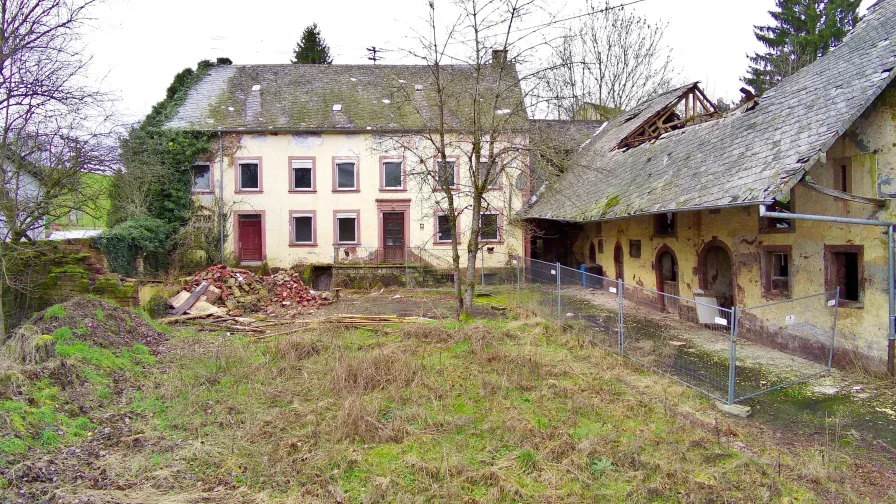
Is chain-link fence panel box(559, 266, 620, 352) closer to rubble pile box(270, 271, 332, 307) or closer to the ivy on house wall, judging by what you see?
rubble pile box(270, 271, 332, 307)

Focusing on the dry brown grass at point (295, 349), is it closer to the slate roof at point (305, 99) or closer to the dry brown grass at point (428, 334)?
the dry brown grass at point (428, 334)

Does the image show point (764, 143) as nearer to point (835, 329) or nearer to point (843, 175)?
point (843, 175)

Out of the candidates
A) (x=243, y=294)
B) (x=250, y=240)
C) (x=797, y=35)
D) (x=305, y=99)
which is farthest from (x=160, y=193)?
(x=797, y=35)

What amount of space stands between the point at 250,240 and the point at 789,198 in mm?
22135

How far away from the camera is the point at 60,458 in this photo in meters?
5.14

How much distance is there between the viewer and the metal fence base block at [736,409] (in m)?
6.68

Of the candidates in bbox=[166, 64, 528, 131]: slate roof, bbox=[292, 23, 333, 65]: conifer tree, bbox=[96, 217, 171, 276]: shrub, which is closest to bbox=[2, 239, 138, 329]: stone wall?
bbox=[96, 217, 171, 276]: shrub

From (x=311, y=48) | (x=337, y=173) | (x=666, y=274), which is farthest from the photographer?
(x=311, y=48)

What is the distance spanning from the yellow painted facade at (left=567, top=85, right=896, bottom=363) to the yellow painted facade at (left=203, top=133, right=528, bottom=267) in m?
13.1

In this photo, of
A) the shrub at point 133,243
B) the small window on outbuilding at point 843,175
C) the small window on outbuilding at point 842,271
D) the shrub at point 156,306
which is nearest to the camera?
the small window on outbuilding at point 843,175

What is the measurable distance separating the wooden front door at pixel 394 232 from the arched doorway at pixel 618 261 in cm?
1035

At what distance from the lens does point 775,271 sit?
34.5ft

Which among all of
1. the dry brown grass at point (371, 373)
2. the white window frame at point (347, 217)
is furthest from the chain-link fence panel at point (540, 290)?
the white window frame at point (347, 217)

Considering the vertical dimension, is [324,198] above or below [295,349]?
above
